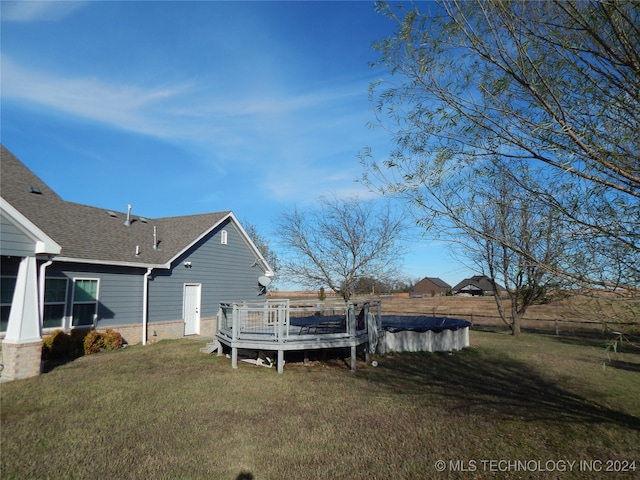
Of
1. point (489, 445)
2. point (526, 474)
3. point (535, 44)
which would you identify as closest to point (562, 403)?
point (489, 445)

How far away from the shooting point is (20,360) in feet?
26.9

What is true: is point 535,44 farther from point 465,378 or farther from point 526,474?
point 465,378

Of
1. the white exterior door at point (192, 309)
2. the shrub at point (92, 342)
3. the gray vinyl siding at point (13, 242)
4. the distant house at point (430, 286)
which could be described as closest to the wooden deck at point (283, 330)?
the shrub at point (92, 342)

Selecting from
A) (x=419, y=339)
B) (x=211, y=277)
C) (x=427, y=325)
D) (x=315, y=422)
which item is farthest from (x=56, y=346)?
(x=427, y=325)

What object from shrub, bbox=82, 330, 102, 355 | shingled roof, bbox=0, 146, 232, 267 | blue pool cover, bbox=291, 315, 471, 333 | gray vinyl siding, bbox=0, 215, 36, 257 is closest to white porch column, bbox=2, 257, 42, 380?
gray vinyl siding, bbox=0, 215, 36, 257

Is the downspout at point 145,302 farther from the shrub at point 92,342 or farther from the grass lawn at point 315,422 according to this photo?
the grass lawn at point 315,422

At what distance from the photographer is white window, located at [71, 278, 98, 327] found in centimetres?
1185

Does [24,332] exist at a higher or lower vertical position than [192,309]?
higher

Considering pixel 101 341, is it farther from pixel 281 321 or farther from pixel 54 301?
pixel 281 321

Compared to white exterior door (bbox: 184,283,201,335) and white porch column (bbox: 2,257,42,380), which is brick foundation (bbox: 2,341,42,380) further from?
white exterior door (bbox: 184,283,201,335)

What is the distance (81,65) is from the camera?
430 inches

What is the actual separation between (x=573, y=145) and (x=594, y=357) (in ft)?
38.5

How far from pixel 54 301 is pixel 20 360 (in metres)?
3.45

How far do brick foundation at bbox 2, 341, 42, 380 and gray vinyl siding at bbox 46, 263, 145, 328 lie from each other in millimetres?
3315
